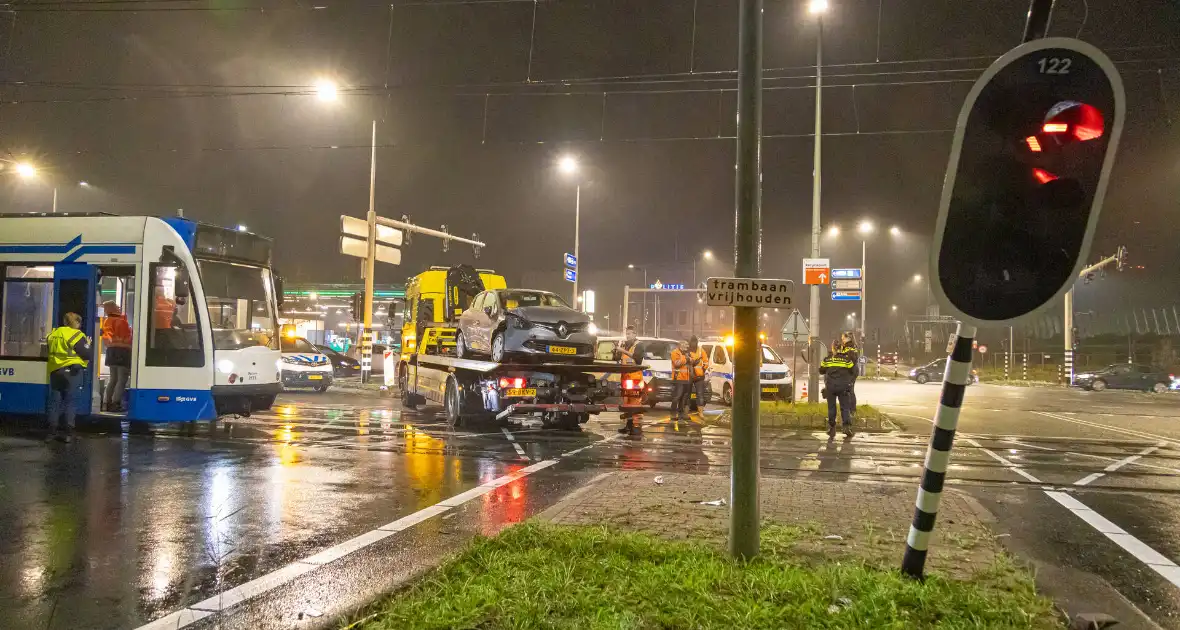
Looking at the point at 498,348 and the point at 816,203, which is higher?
the point at 816,203

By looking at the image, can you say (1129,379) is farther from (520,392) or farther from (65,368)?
(65,368)

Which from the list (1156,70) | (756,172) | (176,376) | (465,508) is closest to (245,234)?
(176,376)

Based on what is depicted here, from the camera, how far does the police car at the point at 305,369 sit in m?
23.4

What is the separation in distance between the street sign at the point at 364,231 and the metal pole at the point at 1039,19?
20765 millimetres

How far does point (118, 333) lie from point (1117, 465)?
14922 mm

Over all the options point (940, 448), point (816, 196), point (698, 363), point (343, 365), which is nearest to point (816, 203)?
point (816, 196)

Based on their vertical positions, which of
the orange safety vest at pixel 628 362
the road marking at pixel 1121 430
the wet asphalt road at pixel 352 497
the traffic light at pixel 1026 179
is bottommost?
the road marking at pixel 1121 430

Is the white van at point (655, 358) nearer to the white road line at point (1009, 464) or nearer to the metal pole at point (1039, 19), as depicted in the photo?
the white road line at point (1009, 464)

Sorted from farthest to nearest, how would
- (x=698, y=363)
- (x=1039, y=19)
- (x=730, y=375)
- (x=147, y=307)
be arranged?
(x=730, y=375)
(x=698, y=363)
(x=147, y=307)
(x=1039, y=19)

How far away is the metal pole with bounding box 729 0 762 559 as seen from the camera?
492cm

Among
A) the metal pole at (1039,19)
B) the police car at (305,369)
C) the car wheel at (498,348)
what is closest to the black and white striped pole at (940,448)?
the metal pole at (1039,19)

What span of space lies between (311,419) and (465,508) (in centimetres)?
945

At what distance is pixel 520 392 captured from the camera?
13.0m

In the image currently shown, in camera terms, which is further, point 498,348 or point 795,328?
point 795,328
